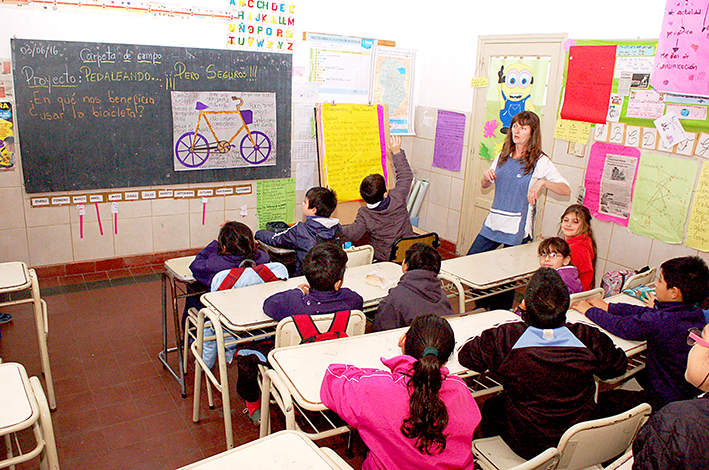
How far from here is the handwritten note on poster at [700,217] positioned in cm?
372

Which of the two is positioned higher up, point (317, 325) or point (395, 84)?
point (395, 84)

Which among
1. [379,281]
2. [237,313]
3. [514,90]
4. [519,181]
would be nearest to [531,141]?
[519,181]

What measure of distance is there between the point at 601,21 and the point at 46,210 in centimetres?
466

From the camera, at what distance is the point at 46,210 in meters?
4.56

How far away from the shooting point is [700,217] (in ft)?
12.4

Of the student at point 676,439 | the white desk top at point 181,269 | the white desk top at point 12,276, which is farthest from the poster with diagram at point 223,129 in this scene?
the student at point 676,439

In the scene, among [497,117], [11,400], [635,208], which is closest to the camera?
[11,400]

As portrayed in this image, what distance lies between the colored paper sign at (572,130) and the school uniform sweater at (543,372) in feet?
9.14

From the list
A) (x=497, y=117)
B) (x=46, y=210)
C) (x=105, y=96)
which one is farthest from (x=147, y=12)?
(x=497, y=117)

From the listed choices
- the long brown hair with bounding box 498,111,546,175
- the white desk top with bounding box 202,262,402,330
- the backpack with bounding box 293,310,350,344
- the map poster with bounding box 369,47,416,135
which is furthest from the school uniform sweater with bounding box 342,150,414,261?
the map poster with bounding box 369,47,416,135

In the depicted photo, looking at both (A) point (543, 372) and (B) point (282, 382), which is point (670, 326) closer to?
(A) point (543, 372)

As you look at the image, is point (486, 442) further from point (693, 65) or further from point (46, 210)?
point (46, 210)

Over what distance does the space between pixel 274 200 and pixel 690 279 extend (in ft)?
13.1

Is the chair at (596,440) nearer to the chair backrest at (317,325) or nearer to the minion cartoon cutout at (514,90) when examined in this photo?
the chair backrest at (317,325)
